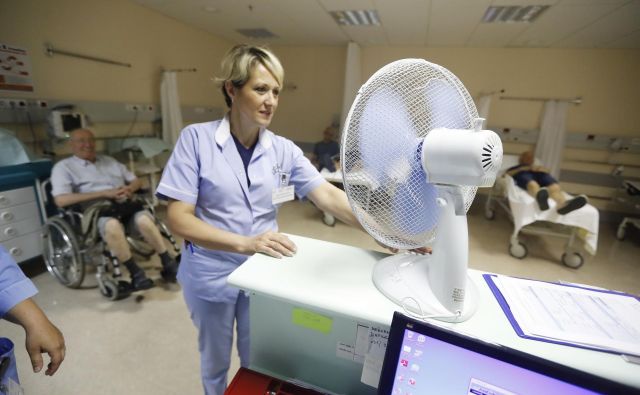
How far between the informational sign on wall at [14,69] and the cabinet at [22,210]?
0.88 meters

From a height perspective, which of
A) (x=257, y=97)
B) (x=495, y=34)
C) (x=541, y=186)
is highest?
(x=495, y=34)

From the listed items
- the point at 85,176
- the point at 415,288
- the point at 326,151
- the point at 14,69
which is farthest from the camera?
the point at 326,151

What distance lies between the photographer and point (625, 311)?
583mm

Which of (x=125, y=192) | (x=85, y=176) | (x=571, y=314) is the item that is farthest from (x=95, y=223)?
(x=571, y=314)

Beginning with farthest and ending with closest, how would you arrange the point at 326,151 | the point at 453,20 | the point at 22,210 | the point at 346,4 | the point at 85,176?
the point at 326,151, the point at 453,20, the point at 346,4, the point at 85,176, the point at 22,210

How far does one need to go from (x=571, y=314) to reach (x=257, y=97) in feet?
3.15

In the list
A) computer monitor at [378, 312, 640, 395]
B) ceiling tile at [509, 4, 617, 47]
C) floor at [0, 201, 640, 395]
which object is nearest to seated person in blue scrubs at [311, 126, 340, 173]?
floor at [0, 201, 640, 395]

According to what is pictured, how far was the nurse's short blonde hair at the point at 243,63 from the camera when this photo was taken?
951 mm

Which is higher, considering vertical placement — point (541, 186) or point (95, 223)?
point (541, 186)

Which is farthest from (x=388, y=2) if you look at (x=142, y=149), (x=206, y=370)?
(x=206, y=370)

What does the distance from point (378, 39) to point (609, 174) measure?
13.6 feet

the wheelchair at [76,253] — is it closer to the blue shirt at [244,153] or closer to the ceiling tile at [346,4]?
the blue shirt at [244,153]

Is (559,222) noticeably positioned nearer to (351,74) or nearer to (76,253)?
(351,74)

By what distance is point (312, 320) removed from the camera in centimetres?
70
